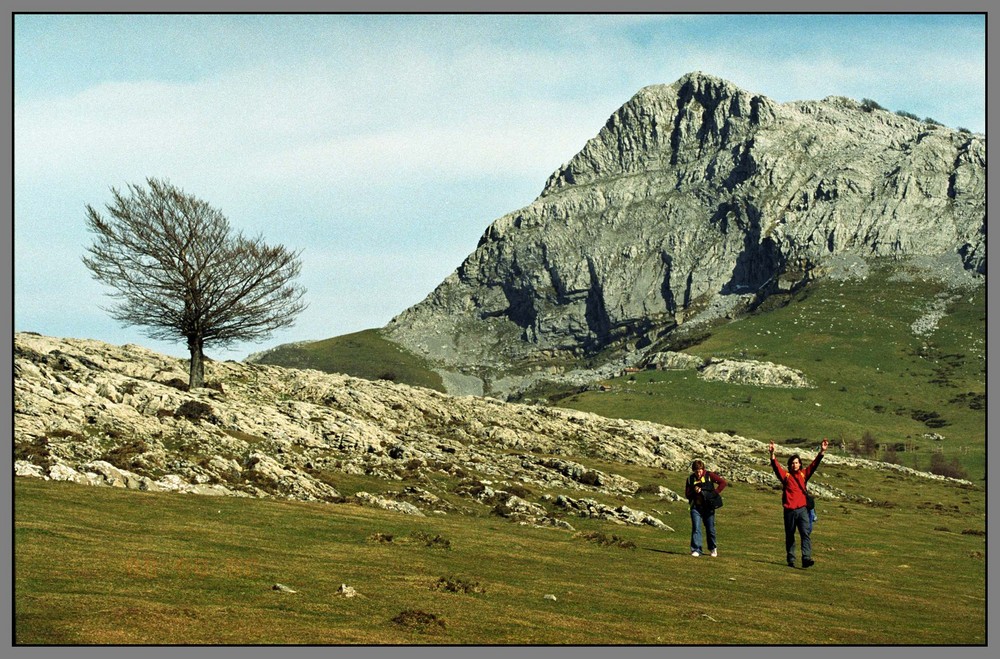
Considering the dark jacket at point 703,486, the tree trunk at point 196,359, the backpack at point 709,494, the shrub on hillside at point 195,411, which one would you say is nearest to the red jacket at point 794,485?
the dark jacket at point 703,486

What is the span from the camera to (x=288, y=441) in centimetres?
6041

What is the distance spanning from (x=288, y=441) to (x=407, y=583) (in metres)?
39.0

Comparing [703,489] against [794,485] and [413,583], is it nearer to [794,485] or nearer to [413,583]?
[794,485]

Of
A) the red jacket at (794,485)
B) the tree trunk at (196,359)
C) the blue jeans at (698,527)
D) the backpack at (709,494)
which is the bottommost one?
the blue jeans at (698,527)

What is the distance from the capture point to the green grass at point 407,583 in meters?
17.6

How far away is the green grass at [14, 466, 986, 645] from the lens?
17.6 metres

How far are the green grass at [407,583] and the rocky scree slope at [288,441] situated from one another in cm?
434

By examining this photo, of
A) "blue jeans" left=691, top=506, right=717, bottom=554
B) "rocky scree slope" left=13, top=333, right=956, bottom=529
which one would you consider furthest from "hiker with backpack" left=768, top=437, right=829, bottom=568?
"rocky scree slope" left=13, top=333, right=956, bottom=529

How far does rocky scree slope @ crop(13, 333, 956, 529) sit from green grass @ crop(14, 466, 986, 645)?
171 inches

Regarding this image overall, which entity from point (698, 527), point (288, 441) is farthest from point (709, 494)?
point (288, 441)

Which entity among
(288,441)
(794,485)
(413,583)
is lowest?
(288,441)

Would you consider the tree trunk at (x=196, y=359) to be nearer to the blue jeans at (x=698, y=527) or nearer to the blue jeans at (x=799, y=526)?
the blue jeans at (x=698, y=527)

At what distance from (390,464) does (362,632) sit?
1680 inches

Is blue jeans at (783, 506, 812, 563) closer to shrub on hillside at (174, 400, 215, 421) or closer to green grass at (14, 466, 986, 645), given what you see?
green grass at (14, 466, 986, 645)
